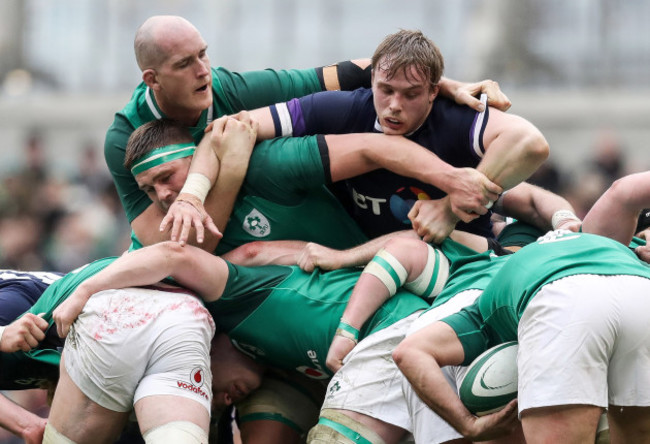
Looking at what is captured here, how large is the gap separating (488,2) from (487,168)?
30.1 feet

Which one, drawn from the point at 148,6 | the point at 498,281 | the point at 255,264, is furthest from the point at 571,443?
the point at 148,6

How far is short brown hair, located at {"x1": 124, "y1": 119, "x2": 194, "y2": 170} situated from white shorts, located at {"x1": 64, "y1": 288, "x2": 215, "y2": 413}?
0.70m

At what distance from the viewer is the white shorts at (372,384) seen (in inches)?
173

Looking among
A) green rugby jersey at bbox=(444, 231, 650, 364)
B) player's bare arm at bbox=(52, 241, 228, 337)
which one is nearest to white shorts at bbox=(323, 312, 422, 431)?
green rugby jersey at bbox=(444, 231, 650, 364)

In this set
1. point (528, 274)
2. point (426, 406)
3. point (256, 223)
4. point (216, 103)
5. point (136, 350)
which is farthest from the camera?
point (216, 103)

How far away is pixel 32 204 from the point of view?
10.9 m

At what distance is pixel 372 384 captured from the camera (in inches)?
173

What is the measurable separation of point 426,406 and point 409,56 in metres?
1.46

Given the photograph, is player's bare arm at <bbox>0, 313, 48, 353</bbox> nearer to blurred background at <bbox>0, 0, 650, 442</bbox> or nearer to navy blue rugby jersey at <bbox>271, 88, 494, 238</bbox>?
navy blue rugby jersey at <bbox>271, 88, 494, 238</bbox>

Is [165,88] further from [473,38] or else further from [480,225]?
[473,38]

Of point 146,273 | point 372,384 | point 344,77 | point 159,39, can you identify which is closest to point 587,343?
point 372,384

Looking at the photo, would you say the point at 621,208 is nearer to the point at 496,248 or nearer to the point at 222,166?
the point at 496,248

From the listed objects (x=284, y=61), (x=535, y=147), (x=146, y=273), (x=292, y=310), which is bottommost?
(x=284, y=61)

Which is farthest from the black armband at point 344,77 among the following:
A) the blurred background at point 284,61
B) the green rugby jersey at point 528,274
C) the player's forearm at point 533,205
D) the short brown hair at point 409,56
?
the blurred background at point 284,61
